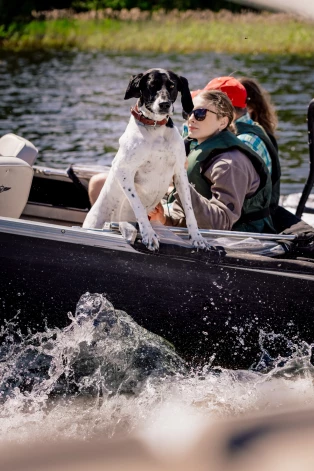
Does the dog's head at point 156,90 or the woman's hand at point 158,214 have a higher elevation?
the dog's head at point 156,90

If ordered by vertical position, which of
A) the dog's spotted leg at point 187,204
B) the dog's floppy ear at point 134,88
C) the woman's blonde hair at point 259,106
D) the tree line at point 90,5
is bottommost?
the tree line at point 90,5

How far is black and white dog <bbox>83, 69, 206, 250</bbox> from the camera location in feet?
9.85

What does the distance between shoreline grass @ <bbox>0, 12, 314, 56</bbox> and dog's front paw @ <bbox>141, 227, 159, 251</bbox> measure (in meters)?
18.0

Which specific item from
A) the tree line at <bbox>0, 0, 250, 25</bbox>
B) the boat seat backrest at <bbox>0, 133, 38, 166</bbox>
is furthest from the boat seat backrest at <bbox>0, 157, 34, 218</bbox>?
the tree line at <bbox>0, 0, 250, 25</bbox>

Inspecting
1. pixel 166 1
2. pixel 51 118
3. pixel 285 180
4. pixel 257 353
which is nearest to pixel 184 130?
pixel 257 353

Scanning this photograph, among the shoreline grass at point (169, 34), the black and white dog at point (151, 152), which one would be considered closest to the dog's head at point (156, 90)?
the black and white dog at point (151, 152)

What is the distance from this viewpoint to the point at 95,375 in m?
3.47

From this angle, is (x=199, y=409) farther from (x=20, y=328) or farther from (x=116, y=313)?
(x=20, y=328)

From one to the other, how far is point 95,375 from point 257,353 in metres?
0.82

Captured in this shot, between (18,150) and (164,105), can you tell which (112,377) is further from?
(18,150)

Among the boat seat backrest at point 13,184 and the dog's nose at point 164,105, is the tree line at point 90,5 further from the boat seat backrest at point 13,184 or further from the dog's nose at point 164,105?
the dog's nose at point 164,105

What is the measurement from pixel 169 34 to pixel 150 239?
21349 mm

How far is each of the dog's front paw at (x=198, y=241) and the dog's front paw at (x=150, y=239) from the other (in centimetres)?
18

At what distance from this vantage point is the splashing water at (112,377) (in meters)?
3.23
